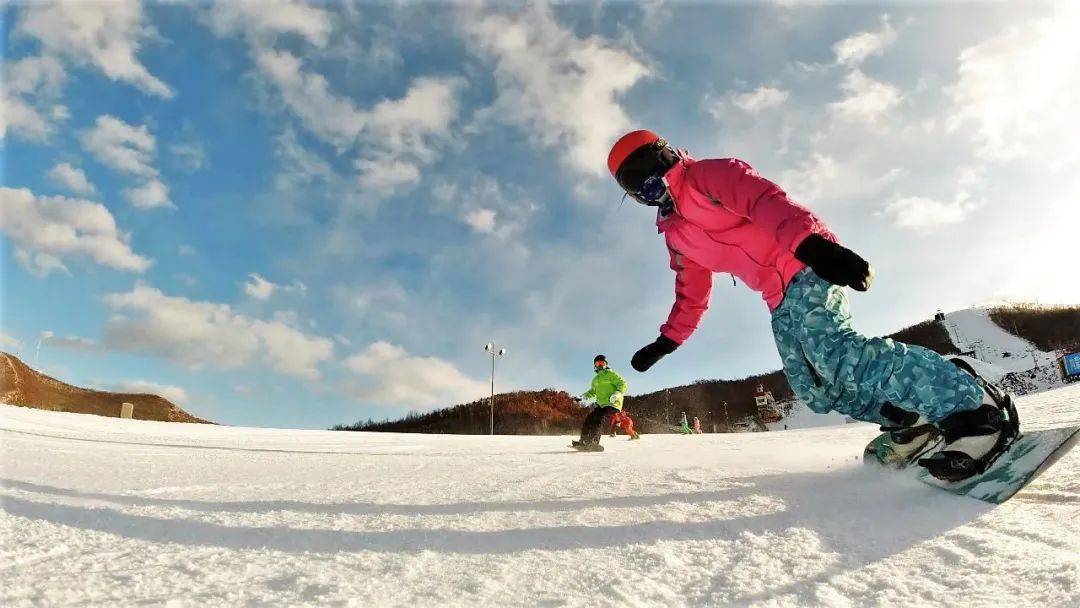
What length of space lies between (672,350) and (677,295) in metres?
0.38

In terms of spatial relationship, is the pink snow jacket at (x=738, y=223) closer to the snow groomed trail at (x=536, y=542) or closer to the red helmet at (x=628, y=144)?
the red helmet at (x=628, y=144)

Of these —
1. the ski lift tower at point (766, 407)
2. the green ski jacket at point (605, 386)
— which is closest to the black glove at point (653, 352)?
the green ski jacket at point (605, 386)

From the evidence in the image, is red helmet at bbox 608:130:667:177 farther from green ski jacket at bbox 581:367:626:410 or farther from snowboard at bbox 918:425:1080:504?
green ski jacket at bbox 581:367:626:410

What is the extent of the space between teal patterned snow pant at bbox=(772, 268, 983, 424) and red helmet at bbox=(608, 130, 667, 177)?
958 millimetres

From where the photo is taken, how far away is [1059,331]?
26.9 metres

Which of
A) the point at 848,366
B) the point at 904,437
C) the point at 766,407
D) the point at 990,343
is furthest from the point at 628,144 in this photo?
the point at 990,343

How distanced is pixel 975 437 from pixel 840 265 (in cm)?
73

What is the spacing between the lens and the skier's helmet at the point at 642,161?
2631mm

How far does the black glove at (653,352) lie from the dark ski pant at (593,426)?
6.33 ft

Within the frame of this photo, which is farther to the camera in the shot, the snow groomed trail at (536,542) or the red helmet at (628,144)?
the red helmet at (628,144)

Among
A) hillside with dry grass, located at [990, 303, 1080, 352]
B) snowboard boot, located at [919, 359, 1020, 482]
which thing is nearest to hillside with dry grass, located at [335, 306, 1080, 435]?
hillside with dry grass, located at [990, 303, 1080, 352]

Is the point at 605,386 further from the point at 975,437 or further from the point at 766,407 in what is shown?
the point at 766,407

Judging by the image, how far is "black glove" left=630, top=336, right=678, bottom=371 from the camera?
11.4 ft

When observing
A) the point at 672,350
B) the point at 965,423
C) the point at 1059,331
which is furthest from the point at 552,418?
the point at 1059,331
